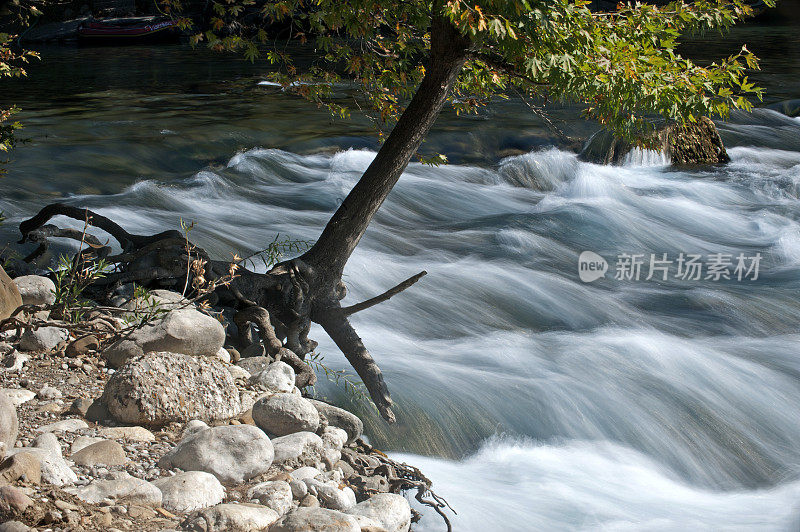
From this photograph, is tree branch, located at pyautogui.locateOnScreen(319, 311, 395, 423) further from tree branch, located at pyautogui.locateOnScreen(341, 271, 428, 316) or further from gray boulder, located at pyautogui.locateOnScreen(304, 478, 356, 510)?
gray boulder, located at pyautogui.locateOnScreen(304, 478, 356, 510)

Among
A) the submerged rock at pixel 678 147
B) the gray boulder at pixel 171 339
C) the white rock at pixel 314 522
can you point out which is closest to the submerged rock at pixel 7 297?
the gray boulder at pixel 171 339

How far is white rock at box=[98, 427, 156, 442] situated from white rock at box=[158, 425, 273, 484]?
22cm

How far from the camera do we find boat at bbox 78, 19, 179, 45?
113ft

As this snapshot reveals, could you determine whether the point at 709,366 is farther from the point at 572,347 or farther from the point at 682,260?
the point at 682,260

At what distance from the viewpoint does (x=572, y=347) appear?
684 cm

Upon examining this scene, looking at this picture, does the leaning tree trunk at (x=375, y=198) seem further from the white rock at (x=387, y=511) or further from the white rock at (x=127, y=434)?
the white rock at (x=127, y=434)

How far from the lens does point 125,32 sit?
114 ft

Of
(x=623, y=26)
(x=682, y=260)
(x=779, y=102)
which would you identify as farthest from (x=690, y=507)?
(x=779, y=102)

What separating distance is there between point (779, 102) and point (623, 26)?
47.9 ft

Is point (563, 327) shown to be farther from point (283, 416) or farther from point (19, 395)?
point (19, 395)

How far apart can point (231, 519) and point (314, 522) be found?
31cm

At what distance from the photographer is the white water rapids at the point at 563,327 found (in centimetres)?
498

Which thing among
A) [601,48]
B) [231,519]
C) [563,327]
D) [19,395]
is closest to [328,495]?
[231,519]

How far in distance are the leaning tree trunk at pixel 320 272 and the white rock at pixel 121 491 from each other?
186cm
